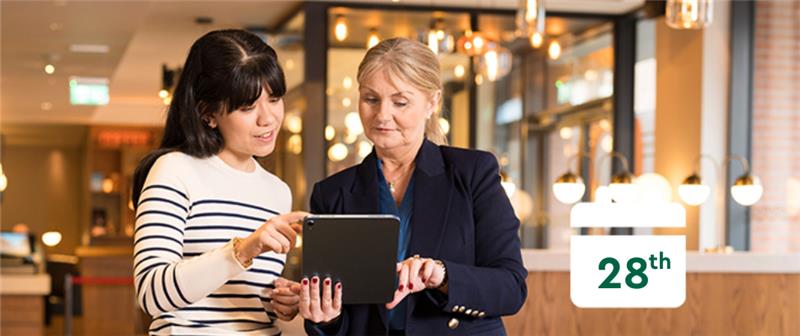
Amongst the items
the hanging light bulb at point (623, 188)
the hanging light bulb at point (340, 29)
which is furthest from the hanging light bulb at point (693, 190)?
the hanging light bulb at point (340, 29)

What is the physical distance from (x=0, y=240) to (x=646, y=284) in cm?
902

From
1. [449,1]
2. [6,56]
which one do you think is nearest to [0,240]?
[6,56]

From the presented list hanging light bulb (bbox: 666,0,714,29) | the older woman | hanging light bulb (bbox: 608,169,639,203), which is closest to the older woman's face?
the older woman

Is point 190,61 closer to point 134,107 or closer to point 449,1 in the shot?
point 449,1

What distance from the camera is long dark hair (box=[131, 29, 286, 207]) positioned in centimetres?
192

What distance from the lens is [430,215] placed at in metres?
1.92

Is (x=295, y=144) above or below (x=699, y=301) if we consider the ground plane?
above

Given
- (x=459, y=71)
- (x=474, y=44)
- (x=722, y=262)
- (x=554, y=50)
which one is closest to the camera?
(x=722, y=262)

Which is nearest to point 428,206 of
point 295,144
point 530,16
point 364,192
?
point 364,192

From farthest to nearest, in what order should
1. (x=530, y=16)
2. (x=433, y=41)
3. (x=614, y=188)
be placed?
(x=433, y=41) → (x=614, y=188) → (x=530, y=16)

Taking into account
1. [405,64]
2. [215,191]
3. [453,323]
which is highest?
[405,64]

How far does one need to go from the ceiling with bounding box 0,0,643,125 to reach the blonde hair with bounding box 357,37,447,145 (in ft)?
11.1

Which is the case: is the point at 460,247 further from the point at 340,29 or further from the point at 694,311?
the point at 340,29

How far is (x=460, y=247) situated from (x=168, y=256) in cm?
47
